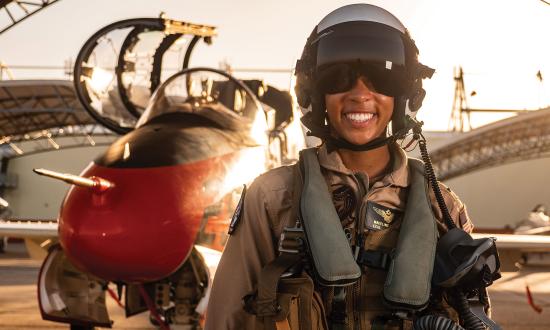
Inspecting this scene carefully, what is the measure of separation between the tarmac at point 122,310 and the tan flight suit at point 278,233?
6509 mm

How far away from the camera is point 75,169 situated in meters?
37.7

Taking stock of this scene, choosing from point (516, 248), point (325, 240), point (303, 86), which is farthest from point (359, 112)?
point (516, 248)

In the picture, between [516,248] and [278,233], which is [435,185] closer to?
[278,233]

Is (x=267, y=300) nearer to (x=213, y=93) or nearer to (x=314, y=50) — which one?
(x=314, y=50)

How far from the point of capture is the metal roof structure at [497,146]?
28984 mm

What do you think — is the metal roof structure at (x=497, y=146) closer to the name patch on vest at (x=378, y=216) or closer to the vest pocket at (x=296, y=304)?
the name patch on vest at (x=378, y=216)

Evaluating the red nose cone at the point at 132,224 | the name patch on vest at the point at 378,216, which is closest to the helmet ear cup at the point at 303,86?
the name patch on vest at the point at 378,216

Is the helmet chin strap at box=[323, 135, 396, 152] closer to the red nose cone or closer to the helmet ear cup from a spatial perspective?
the helmet ear cup

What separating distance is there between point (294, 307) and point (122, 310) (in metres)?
8.34

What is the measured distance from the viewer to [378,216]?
6.15 ft

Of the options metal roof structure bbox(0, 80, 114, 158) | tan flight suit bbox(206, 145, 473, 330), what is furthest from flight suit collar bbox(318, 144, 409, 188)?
metal roof structure bbox(0, 80, 114, 158)

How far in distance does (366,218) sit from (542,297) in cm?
1214

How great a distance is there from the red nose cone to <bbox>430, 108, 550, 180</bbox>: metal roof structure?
25280 mm

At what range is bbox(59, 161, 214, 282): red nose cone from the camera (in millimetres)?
4230
